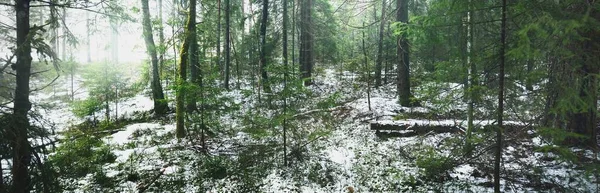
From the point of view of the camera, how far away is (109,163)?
757 centimetres

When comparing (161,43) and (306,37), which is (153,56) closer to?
(161,43)

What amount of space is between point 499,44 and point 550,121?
2.81 metres

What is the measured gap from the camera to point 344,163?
7172 mm

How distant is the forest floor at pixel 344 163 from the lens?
5266mm

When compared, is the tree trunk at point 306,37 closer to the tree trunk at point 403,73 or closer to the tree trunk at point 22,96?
the tree trunk at point 403,73

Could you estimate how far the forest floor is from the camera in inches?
207

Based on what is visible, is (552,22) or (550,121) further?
(550,121)

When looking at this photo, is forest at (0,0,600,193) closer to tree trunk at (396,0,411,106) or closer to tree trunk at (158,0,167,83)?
tree trunk at (396,0,411,106)

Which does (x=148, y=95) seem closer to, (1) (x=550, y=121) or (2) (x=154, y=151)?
(2) (x=154, y=151)

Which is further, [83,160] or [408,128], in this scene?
[408,128]

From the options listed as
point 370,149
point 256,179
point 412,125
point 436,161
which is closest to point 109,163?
point 256,179

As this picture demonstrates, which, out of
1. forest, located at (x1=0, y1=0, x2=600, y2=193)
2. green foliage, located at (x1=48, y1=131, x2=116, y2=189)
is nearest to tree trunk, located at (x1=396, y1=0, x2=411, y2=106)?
forest, located at (x1=0, y1=0, x2=600, y2=193)

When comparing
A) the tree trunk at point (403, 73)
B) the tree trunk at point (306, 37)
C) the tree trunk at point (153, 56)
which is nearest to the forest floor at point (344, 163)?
the tree trunk at point (403, 73)

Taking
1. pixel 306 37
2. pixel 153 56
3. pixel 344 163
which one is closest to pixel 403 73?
pixel 344 163
